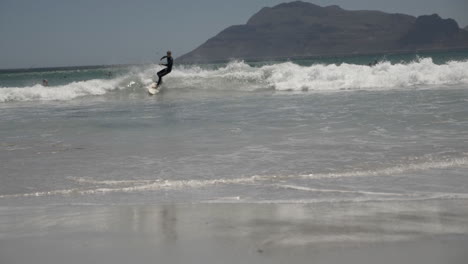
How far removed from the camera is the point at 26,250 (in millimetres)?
4406

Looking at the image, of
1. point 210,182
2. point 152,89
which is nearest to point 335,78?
point 152,89

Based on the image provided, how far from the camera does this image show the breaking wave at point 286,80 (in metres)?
24.5

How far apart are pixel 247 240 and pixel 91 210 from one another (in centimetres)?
204

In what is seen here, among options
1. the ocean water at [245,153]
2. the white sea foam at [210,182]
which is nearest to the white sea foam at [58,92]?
the ocean water at [245,153]

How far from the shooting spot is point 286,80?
26.6m

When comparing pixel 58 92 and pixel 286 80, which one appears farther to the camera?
pixel 58 92

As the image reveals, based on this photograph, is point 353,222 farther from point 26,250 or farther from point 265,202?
point 26,250

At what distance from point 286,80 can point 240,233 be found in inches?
882

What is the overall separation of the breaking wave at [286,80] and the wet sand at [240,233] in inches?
738

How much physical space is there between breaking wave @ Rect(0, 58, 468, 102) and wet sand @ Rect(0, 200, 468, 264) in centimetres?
1874

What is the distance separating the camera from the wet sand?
4.06 meters

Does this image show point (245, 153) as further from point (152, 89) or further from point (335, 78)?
point (335, 78)

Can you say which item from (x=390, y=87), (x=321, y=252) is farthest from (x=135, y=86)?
(x=321, y=252)

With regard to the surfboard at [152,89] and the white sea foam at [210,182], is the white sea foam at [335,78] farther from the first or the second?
the white sea foam at [210,182]
